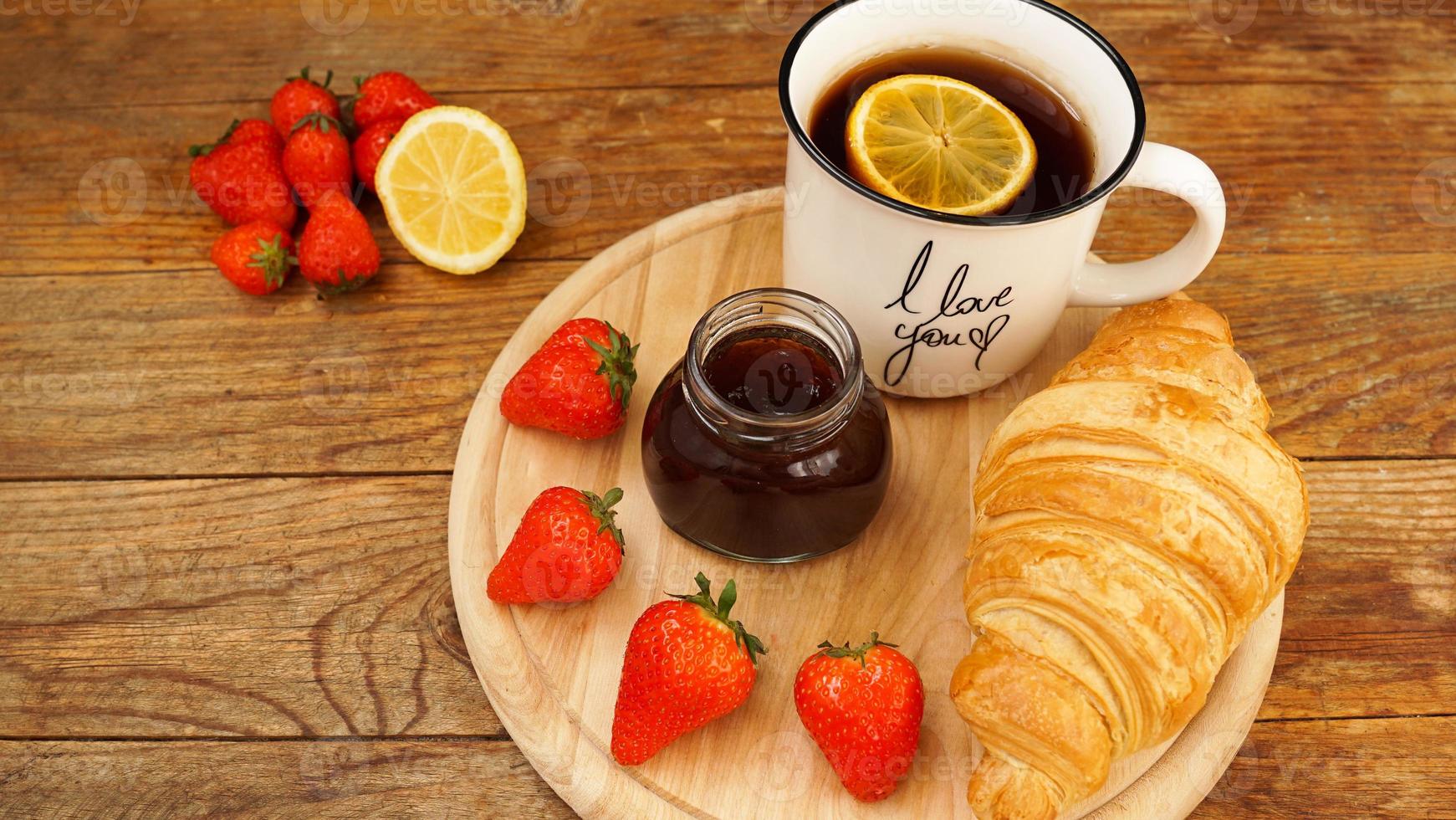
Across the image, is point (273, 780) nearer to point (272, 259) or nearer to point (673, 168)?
point (272, 259)

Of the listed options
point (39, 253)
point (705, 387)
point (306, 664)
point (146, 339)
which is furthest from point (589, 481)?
point (39, 253)

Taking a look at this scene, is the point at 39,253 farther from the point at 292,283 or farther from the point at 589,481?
the point at 589,481

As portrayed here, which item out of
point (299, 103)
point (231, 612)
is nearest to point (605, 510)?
point (231, 612)

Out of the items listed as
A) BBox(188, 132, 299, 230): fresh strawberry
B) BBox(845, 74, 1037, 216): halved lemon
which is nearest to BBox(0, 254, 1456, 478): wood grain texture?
BBox(188, 132, 299, 230): fresh strawberry

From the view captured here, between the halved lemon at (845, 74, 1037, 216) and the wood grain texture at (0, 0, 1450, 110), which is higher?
the halved lemon at (845, 74, 1037, 216)

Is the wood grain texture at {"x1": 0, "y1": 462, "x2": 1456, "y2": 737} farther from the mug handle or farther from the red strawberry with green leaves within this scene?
the mug handle

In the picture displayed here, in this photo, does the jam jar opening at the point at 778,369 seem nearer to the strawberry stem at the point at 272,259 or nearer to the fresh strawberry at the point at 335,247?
the fresh strawberry at the point at 335,247
